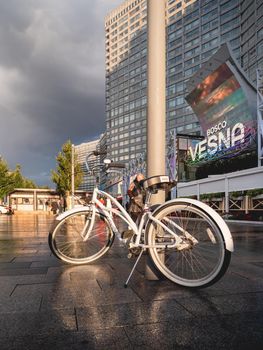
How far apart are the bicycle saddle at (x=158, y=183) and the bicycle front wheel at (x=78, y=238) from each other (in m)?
1.20

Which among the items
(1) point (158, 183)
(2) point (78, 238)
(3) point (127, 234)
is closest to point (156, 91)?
(1) point (158, 183)

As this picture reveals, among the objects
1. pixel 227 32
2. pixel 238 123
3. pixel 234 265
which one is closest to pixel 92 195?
pixel 234 265

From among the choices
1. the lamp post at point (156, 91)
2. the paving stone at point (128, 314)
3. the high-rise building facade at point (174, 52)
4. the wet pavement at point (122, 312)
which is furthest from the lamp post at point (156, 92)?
the high-rise building facade at point (174, 52)

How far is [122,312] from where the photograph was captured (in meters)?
2.91

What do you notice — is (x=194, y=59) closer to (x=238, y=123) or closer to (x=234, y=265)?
(x=238, y=123)

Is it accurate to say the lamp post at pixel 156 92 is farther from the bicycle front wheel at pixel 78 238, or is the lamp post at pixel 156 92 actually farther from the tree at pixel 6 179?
the tree at pixel 6 179

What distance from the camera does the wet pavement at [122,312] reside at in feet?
A: 7.62

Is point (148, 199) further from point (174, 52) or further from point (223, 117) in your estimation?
point (174, 52)

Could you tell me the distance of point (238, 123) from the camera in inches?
1173

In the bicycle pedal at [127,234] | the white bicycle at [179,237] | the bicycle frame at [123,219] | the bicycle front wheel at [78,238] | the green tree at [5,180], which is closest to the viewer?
the white bicycle at [179,237]

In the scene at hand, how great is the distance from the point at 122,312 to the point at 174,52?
115 m

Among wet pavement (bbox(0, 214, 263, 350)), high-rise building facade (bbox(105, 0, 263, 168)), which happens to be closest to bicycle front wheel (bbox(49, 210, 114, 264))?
wet pavement (bbox(0, 214, 263, 350))

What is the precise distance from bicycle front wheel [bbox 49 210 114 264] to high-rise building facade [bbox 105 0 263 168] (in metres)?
71.5

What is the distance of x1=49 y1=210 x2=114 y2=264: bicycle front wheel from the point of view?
5047 mm
